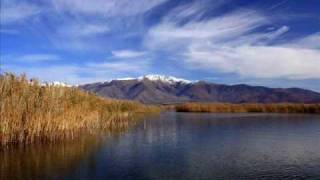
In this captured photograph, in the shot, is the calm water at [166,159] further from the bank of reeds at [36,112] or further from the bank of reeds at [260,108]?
the bank of reeds at [260,108]

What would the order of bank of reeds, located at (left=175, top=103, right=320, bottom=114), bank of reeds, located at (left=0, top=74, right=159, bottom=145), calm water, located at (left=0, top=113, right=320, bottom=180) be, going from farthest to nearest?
1. bank of reeds, located at (left=175, top=103, right=320, bottom=114)
2. bank of reeds, located at (left=0, top=74, right=159, bottom=145)
3. calm water, located at (left=0, top=113, right=320, bottom=180)

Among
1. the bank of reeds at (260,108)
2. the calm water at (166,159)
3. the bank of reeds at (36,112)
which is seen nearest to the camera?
the calm water at (166,159)

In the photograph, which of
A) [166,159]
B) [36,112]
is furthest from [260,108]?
[166,159]

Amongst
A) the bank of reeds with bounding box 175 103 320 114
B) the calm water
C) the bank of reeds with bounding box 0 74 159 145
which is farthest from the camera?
the bank of reeds with bounding box 175 103 320 114

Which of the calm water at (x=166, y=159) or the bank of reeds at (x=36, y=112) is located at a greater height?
the bank of reeds at (x=36, y=112)

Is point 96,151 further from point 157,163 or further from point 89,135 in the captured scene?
point 89,135

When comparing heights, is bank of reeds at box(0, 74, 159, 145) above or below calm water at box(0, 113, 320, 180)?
above

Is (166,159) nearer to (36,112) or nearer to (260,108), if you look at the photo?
(36,112)

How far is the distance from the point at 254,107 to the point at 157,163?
72.8 meters

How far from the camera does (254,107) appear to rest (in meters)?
90.3

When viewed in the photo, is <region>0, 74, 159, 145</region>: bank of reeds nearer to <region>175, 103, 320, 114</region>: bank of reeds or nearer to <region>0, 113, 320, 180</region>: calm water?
<region>0, 113, 320, 180</region>: calm water

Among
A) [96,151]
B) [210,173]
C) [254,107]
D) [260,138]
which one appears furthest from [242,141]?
[254,107]

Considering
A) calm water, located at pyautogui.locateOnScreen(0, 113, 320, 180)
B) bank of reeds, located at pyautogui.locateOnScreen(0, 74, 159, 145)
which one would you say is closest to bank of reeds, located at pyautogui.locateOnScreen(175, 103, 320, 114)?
calm water, located at pyautogui.locateOnScreen(0, 113, 320, 180)

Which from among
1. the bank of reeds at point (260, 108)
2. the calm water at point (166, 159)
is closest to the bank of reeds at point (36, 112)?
the calm water at point (166, 159)
